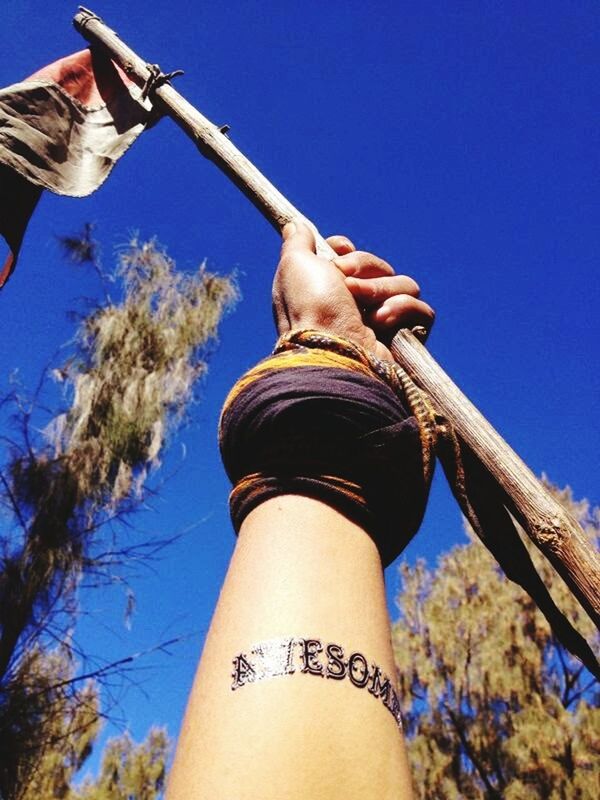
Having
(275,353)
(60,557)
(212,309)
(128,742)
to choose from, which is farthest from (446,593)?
(275,353)

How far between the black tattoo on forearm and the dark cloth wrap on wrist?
0.18m

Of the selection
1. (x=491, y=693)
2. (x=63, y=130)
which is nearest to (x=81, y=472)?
(x=63, y=130)

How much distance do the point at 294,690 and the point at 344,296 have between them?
757mm

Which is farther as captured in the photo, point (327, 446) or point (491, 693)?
point (491, 693)

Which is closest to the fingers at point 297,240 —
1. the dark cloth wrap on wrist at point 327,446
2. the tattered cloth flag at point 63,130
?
the dark cloth wrap on wrist at point 327,446

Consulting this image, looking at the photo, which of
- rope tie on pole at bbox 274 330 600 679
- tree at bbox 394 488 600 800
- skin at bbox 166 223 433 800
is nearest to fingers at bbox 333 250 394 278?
rope tie on pole at bbox 274 330 600 679

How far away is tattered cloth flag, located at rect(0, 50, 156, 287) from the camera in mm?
2055

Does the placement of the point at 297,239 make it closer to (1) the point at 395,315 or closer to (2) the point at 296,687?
(1) the point at 395,315

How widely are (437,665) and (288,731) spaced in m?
9.67

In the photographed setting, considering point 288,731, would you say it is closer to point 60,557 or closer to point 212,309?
point 60,557

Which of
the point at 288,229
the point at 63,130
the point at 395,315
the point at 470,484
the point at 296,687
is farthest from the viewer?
the point at 63,130

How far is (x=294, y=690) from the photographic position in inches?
21.5

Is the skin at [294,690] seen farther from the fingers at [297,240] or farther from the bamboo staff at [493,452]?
the fingers at [297,240]

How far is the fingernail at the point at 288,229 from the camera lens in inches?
55.9
